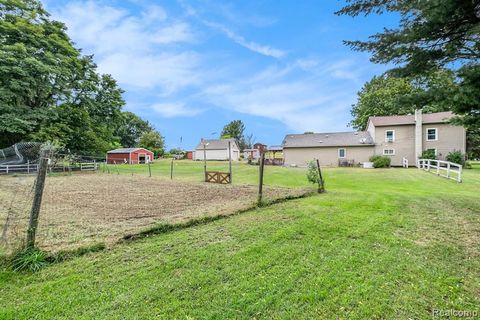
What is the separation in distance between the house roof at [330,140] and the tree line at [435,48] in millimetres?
21962

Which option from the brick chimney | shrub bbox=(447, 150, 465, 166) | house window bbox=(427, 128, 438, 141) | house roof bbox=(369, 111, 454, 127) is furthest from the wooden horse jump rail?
house window bbox=(427, 128, 438, 141)

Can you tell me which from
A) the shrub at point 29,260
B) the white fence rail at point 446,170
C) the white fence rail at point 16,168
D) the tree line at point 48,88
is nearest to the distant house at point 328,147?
the white fence rail at point 446,170

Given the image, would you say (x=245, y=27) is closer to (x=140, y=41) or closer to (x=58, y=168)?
(x=140, y=41)

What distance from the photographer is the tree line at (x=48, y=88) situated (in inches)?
709

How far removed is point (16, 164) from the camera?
1834cm

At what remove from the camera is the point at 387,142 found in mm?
25266

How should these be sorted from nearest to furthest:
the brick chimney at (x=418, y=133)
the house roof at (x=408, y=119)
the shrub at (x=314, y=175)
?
1. the shrub at (x=314, y=175)
2. the house roof at (x=408, y=119)
3. the brick chimney at (x=418, y=133)

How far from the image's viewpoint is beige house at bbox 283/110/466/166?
76.3ft

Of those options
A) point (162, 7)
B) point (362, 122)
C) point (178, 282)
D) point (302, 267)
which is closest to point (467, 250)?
point (302, 267)

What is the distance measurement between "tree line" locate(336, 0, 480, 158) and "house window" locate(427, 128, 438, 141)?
71.3 ft

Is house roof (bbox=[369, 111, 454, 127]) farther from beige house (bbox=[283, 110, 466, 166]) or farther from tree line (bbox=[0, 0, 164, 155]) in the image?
tree line (bbox=[0, 0, 164, 155])

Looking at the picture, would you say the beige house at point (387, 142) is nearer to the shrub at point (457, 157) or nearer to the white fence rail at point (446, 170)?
the shrub at point (457, 157)

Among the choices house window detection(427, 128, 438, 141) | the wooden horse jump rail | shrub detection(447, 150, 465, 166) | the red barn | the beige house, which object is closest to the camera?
the wooden horse jump rail

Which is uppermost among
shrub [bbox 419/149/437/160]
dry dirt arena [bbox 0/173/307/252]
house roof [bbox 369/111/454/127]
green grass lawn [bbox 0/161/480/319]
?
house roof [bbox 369/111/454/127]
